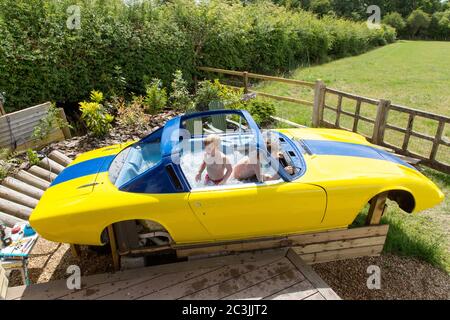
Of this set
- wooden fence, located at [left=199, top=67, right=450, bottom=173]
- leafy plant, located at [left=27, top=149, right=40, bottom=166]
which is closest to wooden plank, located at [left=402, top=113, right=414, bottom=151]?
wooden fence, located at [left=199, top=67, right=450, bottom=173]

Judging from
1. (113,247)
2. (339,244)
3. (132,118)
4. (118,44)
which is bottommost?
(339,244)

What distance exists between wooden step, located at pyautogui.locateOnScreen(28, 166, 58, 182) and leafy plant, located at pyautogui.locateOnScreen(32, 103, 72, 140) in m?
1.02

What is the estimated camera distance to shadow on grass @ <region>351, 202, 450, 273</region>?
147 inches

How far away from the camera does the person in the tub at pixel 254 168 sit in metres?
3.10

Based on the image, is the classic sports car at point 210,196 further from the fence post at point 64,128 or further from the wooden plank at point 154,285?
the fence post at point 64,128

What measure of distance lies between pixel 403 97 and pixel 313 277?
988cm

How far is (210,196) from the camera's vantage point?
2.91 metres

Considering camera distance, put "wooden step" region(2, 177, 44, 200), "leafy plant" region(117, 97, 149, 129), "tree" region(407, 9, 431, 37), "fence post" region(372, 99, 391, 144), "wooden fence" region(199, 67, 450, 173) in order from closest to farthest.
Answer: "wooden step" region(2, 177, 44, 200), "wooden fence" region(199, 67, 450, 173), "fence post" region(372, 99, 391, 144), "leafy plant" region(117, 97, 149, 129), "tree" region(407, 9, 431, 37)

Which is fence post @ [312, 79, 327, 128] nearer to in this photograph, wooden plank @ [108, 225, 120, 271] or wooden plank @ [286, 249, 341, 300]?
wooden plank @ [286, 249, 341, 300]

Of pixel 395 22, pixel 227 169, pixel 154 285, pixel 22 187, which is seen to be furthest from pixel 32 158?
pixel 395 22

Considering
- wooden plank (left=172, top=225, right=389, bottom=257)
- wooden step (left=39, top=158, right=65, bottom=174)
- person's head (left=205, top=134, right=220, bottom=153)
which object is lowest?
wooden step (left=39, top=158, right=65, bottom=174)

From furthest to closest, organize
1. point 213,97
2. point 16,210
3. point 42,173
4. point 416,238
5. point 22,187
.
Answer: point 213,97, point 42,173, point 22,187, point 16,210, point 416,238

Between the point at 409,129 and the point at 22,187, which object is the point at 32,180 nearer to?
the point at 22,187
